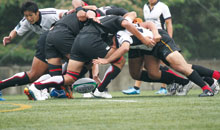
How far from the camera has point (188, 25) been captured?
23438mm

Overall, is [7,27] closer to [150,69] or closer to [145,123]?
[150,69]

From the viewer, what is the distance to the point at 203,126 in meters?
4.18

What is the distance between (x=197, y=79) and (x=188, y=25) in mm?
15977

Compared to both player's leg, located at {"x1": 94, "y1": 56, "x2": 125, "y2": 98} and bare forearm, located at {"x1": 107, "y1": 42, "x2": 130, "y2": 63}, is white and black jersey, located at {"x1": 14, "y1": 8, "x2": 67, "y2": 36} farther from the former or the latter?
bare forearm, located at {"x1": 107, "y1": 42, "x2": 130, "y2": 63}

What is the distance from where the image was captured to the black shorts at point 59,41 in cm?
782

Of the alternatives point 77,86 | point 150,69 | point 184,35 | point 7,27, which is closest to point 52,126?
point 77,86

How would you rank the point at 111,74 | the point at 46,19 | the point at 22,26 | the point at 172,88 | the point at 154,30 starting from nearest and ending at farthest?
1. the point at 111,74
2. the point at 154,30
3. the point at 46,19
4. the point at 172,88
5. the point at 22,26

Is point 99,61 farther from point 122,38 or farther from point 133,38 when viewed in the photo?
point 133,38

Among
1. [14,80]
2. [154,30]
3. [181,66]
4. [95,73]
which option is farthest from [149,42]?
[14,80]

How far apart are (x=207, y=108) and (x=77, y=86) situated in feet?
7.60

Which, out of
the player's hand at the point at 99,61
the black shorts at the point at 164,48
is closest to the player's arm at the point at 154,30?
the black shorts at the point at 164,48

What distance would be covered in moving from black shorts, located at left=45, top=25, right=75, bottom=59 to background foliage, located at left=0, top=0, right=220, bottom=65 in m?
9.99

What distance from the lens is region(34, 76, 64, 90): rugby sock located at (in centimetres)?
739

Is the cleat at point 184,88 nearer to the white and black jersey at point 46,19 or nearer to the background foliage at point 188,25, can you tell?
the white and black jersey at point 46,19
